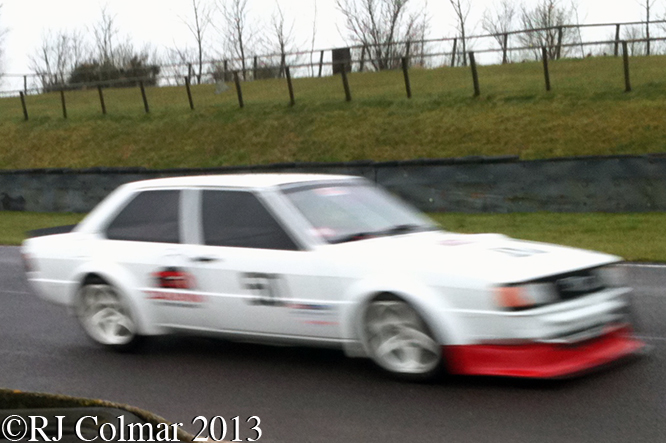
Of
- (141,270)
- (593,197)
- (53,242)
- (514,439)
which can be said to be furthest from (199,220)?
(593,197)

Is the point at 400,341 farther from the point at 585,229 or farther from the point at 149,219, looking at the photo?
the point at 585,229

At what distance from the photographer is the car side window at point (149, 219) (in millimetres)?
7531

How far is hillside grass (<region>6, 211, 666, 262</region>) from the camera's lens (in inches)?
544

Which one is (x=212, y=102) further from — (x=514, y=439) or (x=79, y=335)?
(x=514, y=439)

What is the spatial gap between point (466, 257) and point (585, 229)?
398 inches

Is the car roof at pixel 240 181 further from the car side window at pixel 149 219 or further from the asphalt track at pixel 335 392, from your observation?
the asphalt track at pixel 335 392

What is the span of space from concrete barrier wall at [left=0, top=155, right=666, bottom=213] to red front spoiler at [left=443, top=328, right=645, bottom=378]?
1095 cm

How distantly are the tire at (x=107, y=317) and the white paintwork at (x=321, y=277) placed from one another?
0.40 ft

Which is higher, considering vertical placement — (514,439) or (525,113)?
(525,113)

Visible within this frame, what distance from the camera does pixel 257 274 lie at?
6.81m

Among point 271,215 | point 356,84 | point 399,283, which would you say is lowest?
point 399,283

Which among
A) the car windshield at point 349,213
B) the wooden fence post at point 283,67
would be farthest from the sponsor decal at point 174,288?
the wooden fence post at point 283,67

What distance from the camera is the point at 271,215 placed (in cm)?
694

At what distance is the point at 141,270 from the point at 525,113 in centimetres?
2106
